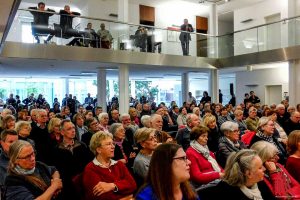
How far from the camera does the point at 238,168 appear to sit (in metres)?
2.68

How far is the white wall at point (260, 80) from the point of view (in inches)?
626

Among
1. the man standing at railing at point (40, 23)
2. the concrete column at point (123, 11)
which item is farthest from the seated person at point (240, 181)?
the concrete column at point (123, 11)

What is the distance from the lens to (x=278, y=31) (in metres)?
12.1

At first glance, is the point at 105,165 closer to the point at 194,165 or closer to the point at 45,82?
the point at 194,165

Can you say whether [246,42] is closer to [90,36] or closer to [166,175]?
[90,36]

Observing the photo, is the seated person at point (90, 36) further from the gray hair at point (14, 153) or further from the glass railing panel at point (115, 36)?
the gray hair at point (14, 153)

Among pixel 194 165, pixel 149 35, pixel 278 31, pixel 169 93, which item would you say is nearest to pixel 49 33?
pixel 149 35

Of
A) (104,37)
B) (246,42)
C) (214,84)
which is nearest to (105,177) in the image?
(104,37)

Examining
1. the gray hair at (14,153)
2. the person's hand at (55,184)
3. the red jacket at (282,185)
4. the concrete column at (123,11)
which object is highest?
the concrete column at (123,11)

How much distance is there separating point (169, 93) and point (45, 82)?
966 cm

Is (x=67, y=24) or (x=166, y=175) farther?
(x=67, y=24)

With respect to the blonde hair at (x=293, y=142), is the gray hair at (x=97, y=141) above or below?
above

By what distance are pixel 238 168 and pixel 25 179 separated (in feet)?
5.64

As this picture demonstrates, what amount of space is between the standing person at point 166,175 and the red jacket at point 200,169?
157 cm
